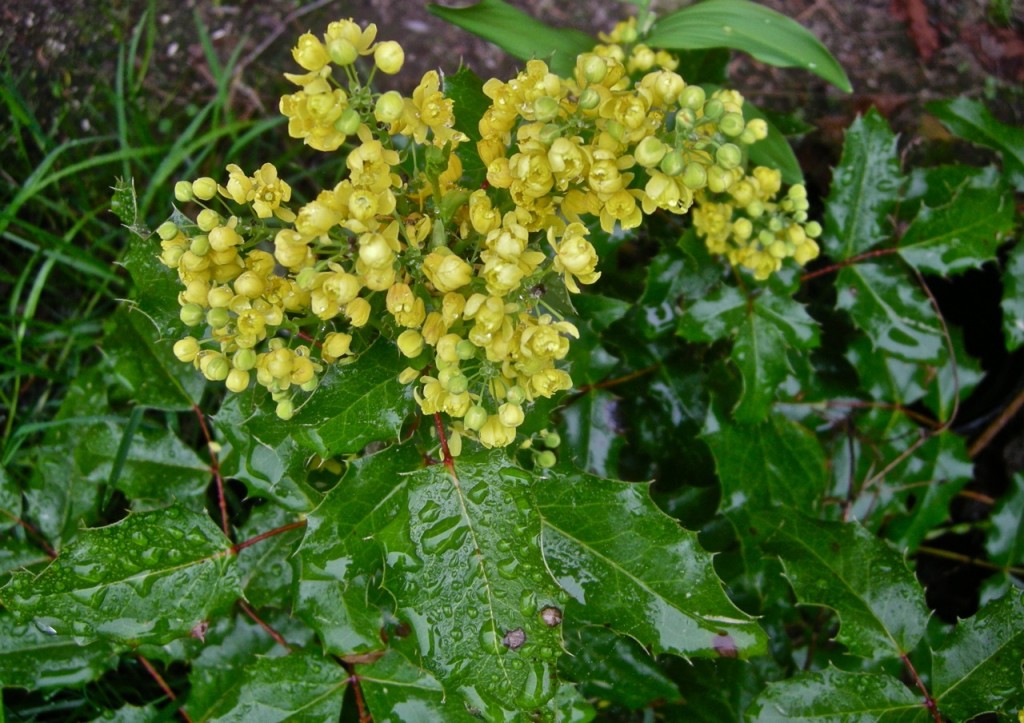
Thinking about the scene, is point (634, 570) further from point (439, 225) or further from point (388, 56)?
point (388, 56)

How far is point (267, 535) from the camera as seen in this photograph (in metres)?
1.69

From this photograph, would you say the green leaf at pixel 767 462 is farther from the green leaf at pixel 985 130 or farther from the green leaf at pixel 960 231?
the green leaf at pixel 985 130

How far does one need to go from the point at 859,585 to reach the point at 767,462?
0.39m

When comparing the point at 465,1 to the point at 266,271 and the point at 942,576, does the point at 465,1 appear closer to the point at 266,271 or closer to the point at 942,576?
the point at 266,271

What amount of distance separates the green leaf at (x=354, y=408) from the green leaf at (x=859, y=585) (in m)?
0.96

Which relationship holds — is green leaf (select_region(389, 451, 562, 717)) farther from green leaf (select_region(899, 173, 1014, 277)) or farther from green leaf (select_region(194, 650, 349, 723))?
green leaf (select_region(899, 173, 1014, 277))

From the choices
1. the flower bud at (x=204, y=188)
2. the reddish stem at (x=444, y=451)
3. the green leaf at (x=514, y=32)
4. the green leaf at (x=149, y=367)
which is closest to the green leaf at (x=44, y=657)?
the green leaf at (x=149, y=367)

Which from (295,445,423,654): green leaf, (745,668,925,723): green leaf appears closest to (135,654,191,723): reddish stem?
(295,445,423,654): green leaf

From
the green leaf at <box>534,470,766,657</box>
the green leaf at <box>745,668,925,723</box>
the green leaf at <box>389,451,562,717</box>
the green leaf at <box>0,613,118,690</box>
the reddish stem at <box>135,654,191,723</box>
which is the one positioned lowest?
the reddish stem at <box>135,654,191,723</box>

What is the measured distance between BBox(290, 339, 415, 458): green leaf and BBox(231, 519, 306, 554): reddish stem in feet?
1.35

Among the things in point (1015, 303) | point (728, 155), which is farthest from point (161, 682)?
point (1015, 303)

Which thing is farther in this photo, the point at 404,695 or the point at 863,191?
the point at 863,191

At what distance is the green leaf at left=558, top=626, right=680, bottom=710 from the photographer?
6.06 ft

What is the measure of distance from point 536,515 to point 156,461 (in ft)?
3.60
